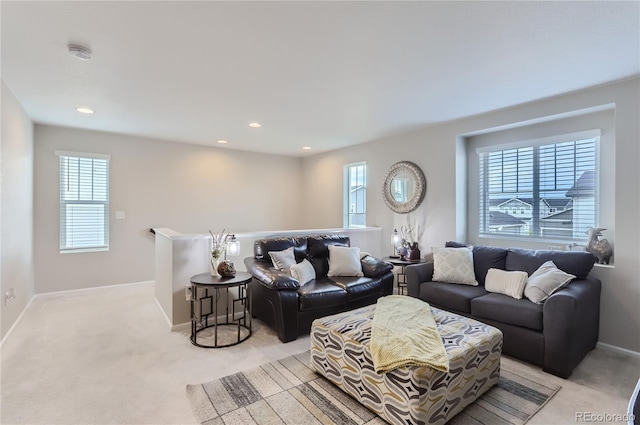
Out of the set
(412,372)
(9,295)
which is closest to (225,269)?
(412,372)

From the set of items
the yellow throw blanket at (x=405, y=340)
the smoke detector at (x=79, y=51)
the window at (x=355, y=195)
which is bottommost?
the yellow throw blanket at (x=405, y=340)

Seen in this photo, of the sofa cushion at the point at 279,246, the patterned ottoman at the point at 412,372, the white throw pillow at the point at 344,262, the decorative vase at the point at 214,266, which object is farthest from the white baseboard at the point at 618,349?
the decorative vase at the point at 214,266

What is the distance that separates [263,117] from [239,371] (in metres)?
2.97

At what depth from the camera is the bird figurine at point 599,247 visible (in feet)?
10.2

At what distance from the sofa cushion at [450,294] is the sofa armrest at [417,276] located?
0.22 ft

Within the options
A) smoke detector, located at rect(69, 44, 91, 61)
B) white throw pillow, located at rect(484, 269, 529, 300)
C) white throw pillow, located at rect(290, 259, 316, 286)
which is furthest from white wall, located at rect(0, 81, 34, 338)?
white throw pillow, located at rect(484, 269, 529, 300)

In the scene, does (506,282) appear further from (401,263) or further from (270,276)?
(270,276)

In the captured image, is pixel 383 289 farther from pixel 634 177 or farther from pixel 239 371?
pixel 634 177

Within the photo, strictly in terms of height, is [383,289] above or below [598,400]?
above

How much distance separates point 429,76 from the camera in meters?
2.80

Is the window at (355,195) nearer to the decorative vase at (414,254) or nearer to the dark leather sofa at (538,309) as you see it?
the decorative vase at (414,254)

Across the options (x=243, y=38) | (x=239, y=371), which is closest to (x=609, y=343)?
(x=239, y=371)

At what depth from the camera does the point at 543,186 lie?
12.3 feet

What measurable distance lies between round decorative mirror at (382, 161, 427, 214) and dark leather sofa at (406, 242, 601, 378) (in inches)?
54.8
